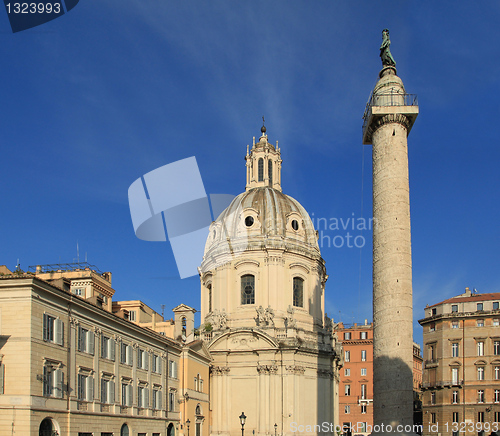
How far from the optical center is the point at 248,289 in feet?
224

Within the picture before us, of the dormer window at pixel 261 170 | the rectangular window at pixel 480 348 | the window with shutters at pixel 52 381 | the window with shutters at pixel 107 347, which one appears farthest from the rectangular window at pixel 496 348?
the window with shutters at pixel 52 381

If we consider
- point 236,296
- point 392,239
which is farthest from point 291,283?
point 392,239

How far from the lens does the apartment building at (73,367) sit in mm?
30594

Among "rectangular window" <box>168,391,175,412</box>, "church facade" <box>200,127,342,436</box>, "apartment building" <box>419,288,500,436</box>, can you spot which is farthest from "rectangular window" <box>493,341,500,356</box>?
"rectangular window" <box>168,391,175,412</box>

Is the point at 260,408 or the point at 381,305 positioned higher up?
the point at 381,305

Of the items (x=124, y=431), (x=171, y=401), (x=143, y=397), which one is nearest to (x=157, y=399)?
(x=143, y=397)

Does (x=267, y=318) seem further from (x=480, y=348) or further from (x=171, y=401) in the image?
(x=480, y=348)

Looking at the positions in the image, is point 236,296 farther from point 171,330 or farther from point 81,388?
point 81,388

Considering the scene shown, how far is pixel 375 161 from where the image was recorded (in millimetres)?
37969

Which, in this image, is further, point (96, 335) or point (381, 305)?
point (96, 335)

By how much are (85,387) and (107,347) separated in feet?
12.4

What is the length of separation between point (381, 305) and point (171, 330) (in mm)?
29962

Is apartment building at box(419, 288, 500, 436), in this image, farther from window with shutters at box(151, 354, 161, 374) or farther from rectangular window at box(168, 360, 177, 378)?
window with shutters at box(151, 354, 161, 374)

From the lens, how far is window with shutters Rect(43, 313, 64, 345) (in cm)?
3247
